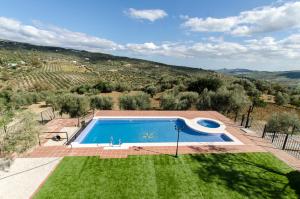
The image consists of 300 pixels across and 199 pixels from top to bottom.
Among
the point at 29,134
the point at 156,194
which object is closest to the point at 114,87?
the point at 29,134

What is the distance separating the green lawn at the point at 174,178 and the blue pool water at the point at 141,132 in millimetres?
3479

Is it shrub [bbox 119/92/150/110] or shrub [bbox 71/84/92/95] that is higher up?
shrub [bbox 119/92/150/110]

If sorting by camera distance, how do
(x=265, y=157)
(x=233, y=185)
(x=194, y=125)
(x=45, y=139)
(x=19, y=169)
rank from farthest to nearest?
(x=194, y=125)
(x=45, y=139)
(x=265, y=157)
(x=19, y=169)
(x=233, y=185)

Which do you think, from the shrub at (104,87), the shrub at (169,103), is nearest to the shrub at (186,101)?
the shrub at (169,103)

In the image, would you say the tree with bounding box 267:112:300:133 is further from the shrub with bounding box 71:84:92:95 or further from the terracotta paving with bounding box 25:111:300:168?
the shrub with bounding box 71:84:92:95

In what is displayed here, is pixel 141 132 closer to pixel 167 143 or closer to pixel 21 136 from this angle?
pixel 167 143

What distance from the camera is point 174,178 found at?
9.28 metres

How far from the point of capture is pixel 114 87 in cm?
5031

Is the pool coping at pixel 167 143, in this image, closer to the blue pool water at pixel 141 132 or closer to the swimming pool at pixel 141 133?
the swimming pool at pixel 141 133

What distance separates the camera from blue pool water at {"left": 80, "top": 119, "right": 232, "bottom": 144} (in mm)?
14641

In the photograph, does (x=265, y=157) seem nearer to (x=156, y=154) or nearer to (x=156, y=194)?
(x=156, y=154)

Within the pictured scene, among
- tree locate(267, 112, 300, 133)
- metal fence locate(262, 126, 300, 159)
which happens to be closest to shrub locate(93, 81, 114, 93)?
tree locate(267, 112, 300, 133)

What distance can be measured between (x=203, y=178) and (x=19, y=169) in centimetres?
900

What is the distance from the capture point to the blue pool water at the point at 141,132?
48.0 feet
